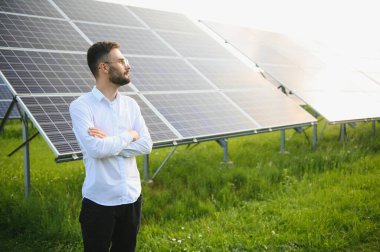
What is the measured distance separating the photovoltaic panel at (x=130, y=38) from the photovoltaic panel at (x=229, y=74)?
84 centimetres

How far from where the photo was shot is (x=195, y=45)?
9.75 m

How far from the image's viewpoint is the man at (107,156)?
2916 mm

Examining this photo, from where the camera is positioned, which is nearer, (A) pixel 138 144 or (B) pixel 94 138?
(B) pixel 94 138

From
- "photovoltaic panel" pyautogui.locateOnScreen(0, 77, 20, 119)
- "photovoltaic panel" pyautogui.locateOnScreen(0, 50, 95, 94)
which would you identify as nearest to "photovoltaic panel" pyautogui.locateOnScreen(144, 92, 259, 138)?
"photovoltaic panel" pyautogui.locateOnScreen(0, 50, 95, 94)

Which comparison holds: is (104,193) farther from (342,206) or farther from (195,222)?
(342,206)

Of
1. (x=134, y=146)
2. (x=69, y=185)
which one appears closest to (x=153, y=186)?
(x=69, y=185)

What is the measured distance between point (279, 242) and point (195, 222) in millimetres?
1138

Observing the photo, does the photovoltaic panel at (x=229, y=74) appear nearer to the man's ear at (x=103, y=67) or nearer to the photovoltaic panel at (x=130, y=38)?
the photovoltaic panel at (x=130, y=38)

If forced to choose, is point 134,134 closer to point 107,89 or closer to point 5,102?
point 107,89

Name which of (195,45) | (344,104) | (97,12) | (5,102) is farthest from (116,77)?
(5,102)

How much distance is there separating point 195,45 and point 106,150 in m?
7.25

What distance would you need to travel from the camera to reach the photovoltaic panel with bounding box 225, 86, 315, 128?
7910 mm

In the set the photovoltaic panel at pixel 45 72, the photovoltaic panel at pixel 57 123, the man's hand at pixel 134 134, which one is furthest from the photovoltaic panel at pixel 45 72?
the man's hand at pixel 134 134

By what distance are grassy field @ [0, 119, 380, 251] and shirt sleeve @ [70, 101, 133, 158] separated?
190 cm
